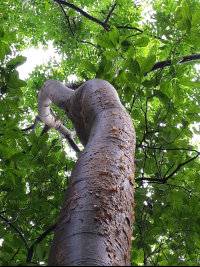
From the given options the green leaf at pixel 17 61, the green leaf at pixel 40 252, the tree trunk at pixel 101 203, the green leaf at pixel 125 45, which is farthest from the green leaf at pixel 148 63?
the green leaf at pixel 40 252

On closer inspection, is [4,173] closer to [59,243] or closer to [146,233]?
[146,233]

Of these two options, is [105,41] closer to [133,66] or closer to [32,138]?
[133,66]

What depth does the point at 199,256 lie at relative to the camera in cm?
197

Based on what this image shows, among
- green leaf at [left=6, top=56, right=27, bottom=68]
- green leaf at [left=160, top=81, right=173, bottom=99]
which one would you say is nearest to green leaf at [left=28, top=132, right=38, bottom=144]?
green leaf at [left=6, top=56, right=27, bottom=68]

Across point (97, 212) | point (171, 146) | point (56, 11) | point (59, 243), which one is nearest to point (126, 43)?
point (171, 146)

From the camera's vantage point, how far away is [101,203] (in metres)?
0.83

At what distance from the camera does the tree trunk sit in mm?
682

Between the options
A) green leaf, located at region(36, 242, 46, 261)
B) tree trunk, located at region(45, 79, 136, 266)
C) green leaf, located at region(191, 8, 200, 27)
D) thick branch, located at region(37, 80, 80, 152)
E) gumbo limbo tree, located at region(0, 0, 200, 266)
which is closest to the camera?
tree trunk, located at region(45, 79, 136, 266)

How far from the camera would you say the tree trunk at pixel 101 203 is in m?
0.68

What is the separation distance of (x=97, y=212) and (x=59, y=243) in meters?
0.16

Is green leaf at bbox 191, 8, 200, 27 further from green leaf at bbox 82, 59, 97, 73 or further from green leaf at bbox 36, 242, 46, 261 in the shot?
green leaf at bbox 36, 242, 46, 261

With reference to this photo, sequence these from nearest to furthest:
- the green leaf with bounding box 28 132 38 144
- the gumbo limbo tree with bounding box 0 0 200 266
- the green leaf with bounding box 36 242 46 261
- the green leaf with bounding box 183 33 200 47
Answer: the gumbo limbo tree with bounding box 0 0 200 266
the green leaf with bounding box 36 242 46 261
the green leaf with bounding box 183 33 200 47
the green leaf with bounding box 28 132 38 144

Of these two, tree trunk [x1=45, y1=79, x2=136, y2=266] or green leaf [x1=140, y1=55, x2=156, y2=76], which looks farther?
green leaf [x1=140, y1=55, x2=156, y2=76]

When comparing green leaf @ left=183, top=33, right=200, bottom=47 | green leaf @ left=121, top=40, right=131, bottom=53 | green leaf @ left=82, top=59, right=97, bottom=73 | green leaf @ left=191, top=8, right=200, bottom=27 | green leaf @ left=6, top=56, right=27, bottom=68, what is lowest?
green leaf @ left=6, top=56, right=27, bottom=68
